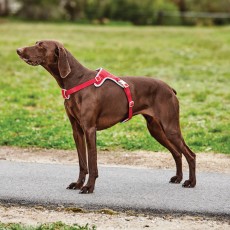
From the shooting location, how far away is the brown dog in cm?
827

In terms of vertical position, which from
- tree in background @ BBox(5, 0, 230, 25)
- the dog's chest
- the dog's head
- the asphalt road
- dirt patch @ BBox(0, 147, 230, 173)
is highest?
the dog's head

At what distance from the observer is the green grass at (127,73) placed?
484 inches

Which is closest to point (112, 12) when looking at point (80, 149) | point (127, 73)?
point (127, 73)

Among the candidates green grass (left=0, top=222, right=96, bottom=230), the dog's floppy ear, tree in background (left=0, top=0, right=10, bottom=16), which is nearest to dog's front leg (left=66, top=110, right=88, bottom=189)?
the dog's floppy ear

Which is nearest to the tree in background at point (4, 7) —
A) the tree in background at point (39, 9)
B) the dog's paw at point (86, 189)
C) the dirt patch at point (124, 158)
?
the tree in background at point (39, 9)

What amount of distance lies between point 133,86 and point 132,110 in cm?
27

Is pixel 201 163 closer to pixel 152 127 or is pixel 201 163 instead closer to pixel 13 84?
pixel 152 127

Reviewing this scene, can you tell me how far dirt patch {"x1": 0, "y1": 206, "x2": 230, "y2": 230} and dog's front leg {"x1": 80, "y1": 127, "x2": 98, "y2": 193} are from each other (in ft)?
2.06

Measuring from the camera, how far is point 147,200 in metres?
8.20

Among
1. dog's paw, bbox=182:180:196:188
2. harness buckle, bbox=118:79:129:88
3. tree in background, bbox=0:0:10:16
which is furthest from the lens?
tree in background, bbox=0:0:10:16

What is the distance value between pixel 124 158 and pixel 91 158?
2.64 m

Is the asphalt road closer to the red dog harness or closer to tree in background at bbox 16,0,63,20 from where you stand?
the red dog harness

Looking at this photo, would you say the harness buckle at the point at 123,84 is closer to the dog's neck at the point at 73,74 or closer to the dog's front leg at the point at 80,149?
the dog's neck at the point at 73,74

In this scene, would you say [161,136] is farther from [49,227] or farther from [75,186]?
[49,227]
